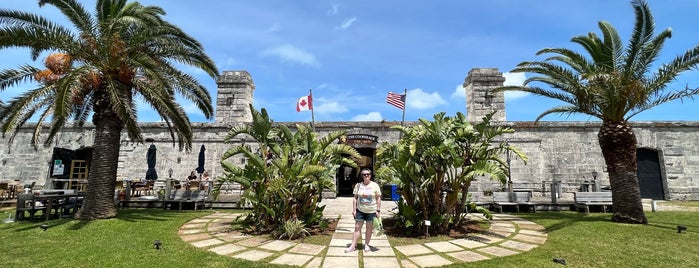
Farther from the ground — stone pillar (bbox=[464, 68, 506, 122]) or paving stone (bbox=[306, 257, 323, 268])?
stone pillar (bbox=[464, 68, 506, 122])

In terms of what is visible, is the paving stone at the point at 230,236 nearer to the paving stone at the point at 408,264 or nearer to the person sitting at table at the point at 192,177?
the paving stone at the point at 408,264

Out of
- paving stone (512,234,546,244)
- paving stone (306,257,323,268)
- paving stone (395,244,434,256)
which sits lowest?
paving stone (306,257,323,268)

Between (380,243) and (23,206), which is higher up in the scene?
(23,206)

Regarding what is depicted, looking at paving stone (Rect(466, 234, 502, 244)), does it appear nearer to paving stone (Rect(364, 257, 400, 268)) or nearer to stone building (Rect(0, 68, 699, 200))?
paving stone (Rect(364, 257, 400, 268))

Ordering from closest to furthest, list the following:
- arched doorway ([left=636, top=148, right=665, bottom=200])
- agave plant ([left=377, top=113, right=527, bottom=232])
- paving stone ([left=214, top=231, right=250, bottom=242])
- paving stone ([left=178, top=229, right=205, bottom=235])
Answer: paving stone ([left=214, top=231, right=250, bottom=242]) < agave plant ([left=377, top=113, right=527, bottom=232]) < paving stone ([left=178, top=229, right=205, bottom=235]) < arched doorway ([left=636, top=148, right=665, bottom=200])

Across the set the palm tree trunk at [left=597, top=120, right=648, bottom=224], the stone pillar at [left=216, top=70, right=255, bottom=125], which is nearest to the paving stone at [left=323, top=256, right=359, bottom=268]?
the palm tree trunk at [left=597, top=120, right=648, bottom=224]

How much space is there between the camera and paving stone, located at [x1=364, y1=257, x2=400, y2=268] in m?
5.31

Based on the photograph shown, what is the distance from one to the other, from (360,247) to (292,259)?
1417 mm

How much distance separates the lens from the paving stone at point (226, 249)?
6088mm

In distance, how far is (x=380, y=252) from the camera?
6102 millimetres

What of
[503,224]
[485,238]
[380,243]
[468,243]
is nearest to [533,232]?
[503,224]

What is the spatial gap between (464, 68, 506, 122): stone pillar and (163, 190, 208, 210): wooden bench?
513 inches

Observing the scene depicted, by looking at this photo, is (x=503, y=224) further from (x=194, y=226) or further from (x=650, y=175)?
(x=650, y=175)

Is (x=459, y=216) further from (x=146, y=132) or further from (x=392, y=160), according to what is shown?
(x=146, y=132)
